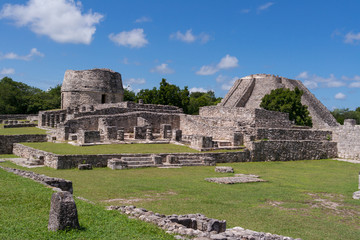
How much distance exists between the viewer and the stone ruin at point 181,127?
22.3m

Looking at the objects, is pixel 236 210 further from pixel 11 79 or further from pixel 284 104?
pixel 11 79

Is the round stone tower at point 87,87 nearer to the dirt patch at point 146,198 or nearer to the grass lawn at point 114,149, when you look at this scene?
the grass lawn at point 114,149

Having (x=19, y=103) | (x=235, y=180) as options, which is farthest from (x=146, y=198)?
(x=19, y=103)

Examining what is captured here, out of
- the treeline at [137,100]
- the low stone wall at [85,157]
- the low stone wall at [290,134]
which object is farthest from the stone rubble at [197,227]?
the treeline at [137,100]

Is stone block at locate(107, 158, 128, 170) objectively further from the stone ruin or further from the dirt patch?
the dirt patch

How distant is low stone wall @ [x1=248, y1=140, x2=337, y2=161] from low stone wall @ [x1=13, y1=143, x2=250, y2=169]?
1.38m

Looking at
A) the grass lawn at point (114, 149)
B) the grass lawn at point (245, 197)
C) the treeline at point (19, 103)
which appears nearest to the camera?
the grass lawn at point (245, 197)

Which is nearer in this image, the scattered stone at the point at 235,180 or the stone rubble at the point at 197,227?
the stone rubble at the point at 197,227

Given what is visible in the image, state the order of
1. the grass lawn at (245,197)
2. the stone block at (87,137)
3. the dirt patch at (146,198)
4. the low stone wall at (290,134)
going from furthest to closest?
1. the low stone wall at (290,134)
2. the stone block at (87,137)
3. the dirt patch at (146,198)
4. the grass lawn at (245,197)

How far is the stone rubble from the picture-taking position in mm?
6160

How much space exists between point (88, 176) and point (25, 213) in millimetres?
7257

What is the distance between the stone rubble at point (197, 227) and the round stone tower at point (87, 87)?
89.4 feet

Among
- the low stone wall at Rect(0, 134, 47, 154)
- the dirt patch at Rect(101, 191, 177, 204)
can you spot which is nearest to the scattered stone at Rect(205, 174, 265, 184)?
the dirt patch at Rect(101, 191, 177, 204)

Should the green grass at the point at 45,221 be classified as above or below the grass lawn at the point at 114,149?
below
